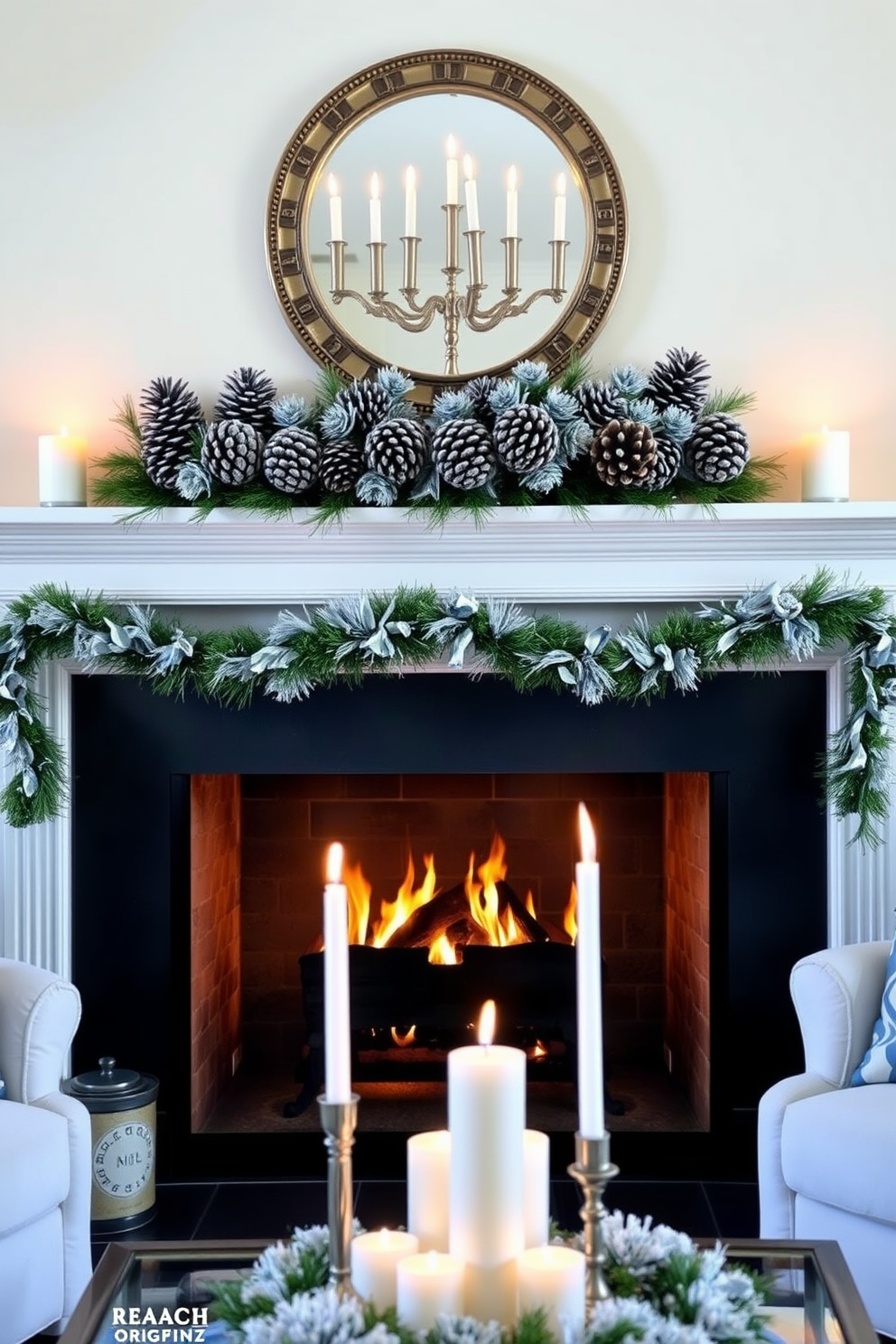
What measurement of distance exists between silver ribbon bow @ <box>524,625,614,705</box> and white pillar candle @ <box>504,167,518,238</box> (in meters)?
0.83

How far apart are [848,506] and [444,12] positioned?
1.29 metres

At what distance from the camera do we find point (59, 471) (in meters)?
2.50

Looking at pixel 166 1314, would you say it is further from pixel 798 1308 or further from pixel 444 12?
pixel 444 12

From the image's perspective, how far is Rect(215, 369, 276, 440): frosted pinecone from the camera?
2459 mm

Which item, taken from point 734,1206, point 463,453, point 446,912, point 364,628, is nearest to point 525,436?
point 463,453

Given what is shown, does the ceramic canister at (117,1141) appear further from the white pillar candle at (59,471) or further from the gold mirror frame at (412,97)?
the gold mirror frame at (412,97)

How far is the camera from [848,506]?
7.91 feet

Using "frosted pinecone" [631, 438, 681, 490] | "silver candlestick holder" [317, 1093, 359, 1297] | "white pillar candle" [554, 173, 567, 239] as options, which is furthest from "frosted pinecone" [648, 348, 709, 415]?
"silver candlestick holder" [317, 1093, 359, 1297]

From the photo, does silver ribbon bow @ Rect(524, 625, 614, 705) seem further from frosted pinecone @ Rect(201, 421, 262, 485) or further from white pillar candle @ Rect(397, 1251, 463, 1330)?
white pillar candle @ Rect(397, 1251, 463, 1330)

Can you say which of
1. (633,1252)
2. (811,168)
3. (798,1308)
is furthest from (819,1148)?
(811,168)

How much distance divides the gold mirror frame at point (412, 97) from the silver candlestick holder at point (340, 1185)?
1846 millimetres

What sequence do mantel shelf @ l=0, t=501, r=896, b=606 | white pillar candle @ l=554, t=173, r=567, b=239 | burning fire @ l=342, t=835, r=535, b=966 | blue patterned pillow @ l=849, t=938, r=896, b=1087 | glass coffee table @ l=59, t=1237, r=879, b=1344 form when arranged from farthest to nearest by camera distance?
burning fire @ l=342, t=835, r=535, b=966, white pillar candle @ l=554, t=173, r=567, b=239, mantel shelf @ l=0, t=501, r=896, b=606, blue patterned pillow @ l=849, t=938, r=896, b=1087, glass coffee table @ l=59, t=1237, r=879, b=1344

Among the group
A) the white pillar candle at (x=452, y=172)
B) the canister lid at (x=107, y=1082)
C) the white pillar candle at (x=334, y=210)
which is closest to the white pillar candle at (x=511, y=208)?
the white pillar candle at (x=452, y=172)

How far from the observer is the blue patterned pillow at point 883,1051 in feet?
6.81
